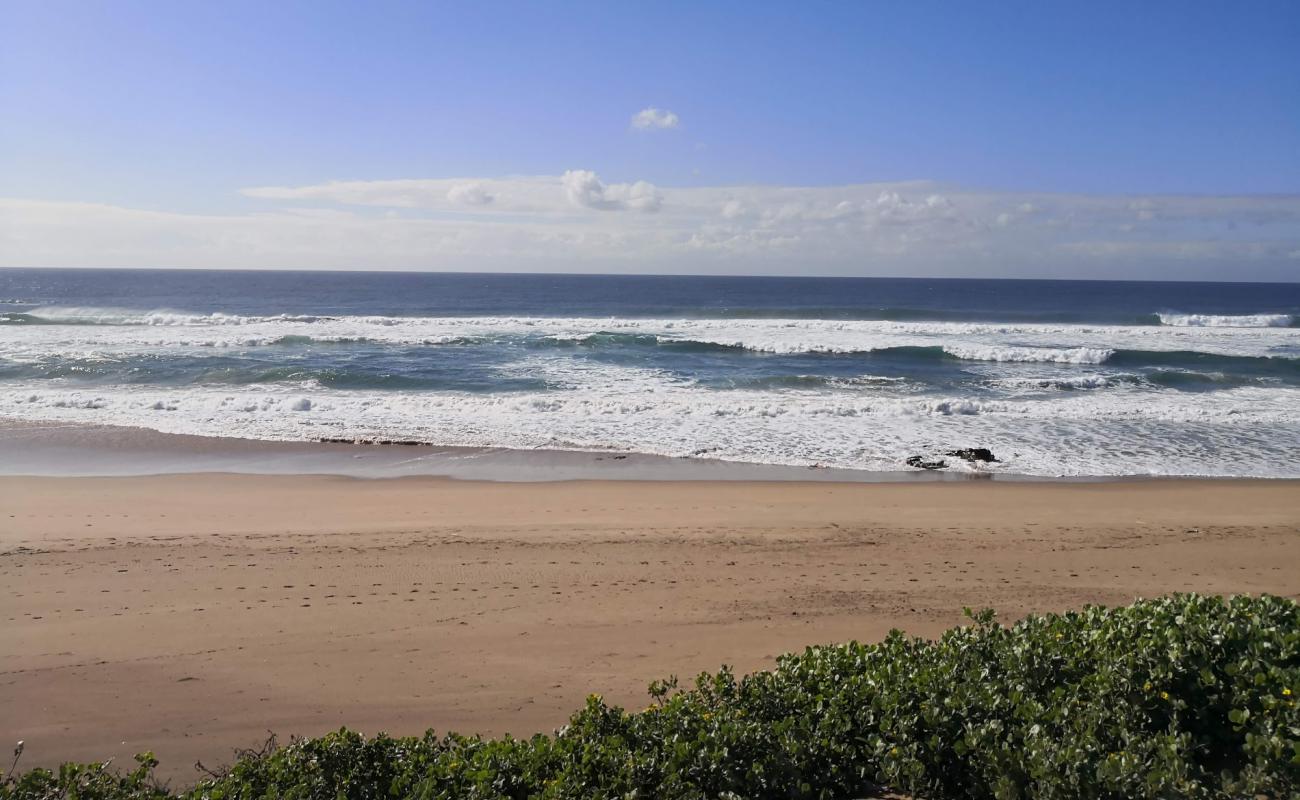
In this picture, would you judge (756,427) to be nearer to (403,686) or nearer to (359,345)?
(403,686)

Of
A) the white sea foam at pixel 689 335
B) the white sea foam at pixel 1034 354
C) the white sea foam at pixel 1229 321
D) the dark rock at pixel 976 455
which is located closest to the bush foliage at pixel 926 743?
the dark rock at pixel 976 455

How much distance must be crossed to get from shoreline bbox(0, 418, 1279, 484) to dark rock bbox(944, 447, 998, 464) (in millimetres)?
230

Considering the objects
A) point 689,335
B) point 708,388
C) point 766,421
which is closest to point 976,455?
point 766,421

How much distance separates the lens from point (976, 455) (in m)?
13.9

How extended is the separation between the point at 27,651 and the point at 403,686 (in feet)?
10.4

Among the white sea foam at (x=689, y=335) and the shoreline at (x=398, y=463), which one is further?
the white sea foam at (x=689, y=335)

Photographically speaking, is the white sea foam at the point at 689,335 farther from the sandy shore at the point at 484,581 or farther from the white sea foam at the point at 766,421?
the sandy shore at the point at 484,581

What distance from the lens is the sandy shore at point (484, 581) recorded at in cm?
551

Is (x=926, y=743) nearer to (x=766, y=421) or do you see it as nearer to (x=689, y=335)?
(x=766, y=421)

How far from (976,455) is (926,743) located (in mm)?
11619

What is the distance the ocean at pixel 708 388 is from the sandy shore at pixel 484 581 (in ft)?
9.63

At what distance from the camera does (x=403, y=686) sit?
18.6 ft

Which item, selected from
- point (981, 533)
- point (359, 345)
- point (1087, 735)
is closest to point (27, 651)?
point (1087, 735)

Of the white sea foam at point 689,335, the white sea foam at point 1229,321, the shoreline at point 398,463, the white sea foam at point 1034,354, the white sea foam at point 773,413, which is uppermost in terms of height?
the white sea foam at point 1229,321
